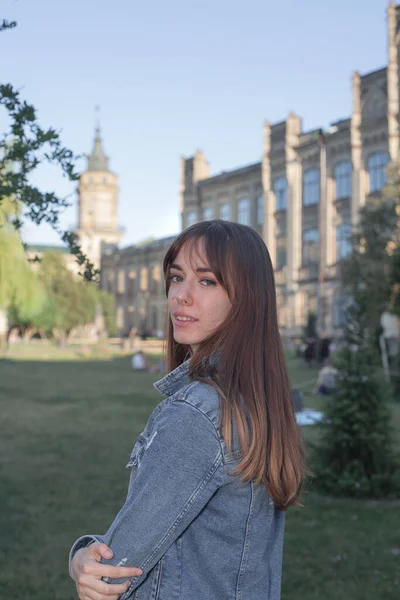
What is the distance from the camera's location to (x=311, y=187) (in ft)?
149

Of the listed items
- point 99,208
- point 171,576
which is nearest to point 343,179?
point 171,576

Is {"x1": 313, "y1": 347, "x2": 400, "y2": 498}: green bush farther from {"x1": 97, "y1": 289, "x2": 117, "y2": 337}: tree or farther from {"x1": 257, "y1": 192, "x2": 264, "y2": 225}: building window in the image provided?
{"x1": 97, "y1": 289, "x2": 117, "y2": 337}: tree

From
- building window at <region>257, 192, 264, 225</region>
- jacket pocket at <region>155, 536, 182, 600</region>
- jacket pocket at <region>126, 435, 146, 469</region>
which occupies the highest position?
building window at <region>257, 192, 264, 225</region>

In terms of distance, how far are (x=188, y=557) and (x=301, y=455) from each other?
43 cm

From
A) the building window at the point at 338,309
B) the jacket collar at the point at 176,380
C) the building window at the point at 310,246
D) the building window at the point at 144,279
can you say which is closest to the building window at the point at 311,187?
the building window at the point at 310,246

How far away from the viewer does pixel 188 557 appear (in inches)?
67.4

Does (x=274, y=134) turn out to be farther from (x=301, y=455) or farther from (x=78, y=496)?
(x=301, y=455)

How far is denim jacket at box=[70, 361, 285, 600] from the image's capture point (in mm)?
1616

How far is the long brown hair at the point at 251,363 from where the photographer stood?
68.3 inches

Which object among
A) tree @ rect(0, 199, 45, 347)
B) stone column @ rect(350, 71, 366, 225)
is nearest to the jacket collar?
tree @ rect(0, 199, 45, 347)

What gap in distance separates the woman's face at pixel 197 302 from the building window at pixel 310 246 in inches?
1696

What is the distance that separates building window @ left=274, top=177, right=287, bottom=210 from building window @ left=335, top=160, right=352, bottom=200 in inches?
221

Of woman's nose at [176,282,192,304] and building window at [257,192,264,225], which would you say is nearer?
woman's nose at [176,282,192,304]

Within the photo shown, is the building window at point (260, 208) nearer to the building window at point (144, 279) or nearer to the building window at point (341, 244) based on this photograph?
the building window at point (341, 244)
